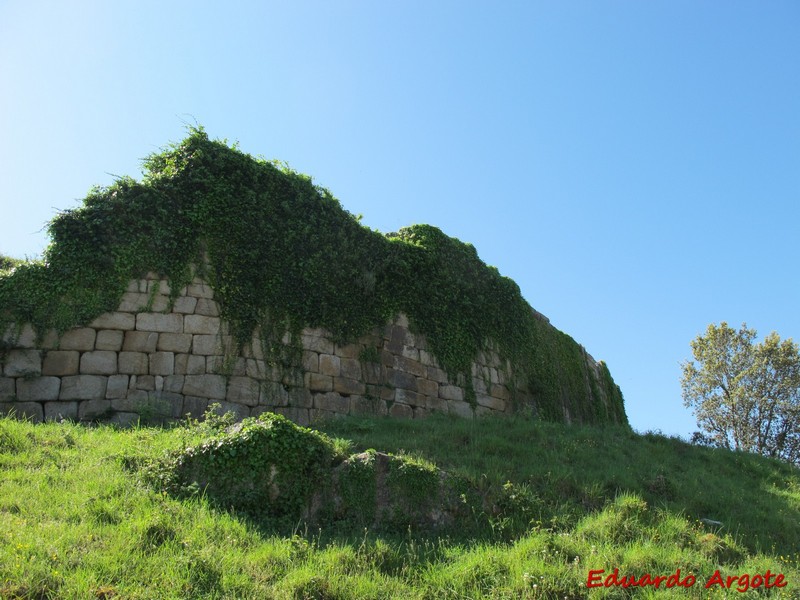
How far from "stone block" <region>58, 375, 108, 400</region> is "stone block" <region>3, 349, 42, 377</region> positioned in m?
0.42

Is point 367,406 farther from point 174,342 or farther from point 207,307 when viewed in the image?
point 174,342

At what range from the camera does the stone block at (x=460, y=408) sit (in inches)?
555

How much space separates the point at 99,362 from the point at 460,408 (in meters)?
7.22

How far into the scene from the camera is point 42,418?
9.73 m

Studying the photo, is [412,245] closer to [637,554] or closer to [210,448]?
[210,448]

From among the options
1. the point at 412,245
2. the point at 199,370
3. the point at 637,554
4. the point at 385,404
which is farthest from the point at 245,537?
the point at 412,245

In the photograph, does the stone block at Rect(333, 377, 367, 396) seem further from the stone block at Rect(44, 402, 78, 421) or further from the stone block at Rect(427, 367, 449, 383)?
the stone block at Rect(44, 402, 78, 421)

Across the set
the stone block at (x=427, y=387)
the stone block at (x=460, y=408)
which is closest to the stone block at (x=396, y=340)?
the stone block at (x=427, y=387)

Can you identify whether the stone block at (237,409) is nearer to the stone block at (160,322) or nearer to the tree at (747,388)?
the stone block at (160,322)

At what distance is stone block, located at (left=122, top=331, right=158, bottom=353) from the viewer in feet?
34.7

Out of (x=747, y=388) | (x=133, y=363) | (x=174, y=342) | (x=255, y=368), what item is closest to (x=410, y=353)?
(x=255, y=368)

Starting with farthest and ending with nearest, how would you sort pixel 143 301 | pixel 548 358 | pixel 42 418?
1. pixel 548 358
2. pixel 143 301
3. pixel 42 418

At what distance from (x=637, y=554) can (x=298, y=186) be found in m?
8.98

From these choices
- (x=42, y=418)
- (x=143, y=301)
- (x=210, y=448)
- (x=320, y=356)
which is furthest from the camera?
(x=320, y=356)
